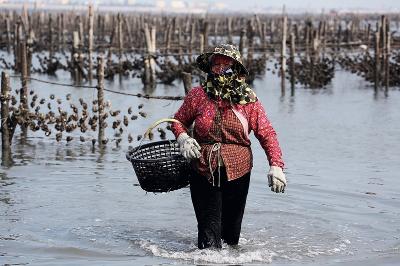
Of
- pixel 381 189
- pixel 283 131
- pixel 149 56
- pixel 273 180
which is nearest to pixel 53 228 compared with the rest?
pixel 273 180

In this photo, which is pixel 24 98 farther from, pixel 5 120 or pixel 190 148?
pixel 190 148

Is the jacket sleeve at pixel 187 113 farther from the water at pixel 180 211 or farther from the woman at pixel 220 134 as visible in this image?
the water at pixel 180 211

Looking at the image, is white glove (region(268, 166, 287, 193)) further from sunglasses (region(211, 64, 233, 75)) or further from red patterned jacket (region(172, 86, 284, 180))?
sunglasses (region(211, 64, 233, 75))

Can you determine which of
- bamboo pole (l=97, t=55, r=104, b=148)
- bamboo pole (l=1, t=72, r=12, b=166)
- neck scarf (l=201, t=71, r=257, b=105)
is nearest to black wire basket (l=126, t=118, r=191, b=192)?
neck scarf (l=201, t=71, r=257, b=105)

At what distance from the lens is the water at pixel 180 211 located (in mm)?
7676

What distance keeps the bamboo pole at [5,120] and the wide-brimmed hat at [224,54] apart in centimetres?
605

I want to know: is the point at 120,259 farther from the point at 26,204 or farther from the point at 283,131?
the point at 283,131

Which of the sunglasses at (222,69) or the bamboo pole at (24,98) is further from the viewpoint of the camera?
the bamboo pole at (24,98)

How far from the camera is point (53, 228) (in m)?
8.63

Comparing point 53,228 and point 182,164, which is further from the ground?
point 182,164

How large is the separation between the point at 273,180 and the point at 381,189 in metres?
4.80

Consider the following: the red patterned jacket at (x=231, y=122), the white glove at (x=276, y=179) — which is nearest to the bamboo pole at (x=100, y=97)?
the red patterned jacket at (x=231, y=122)

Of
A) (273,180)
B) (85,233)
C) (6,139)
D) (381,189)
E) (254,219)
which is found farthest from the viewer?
(6,139)

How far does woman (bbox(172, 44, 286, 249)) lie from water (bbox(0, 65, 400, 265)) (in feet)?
1.61
